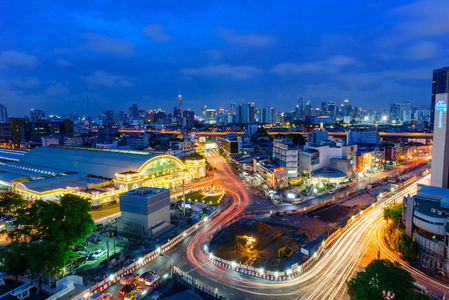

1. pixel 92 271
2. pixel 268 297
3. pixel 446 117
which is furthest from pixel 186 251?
pixel 446 117

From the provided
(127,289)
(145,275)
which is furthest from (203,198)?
(127,289)

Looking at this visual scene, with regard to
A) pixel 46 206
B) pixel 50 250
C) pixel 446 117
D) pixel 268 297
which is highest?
pixel 446 117

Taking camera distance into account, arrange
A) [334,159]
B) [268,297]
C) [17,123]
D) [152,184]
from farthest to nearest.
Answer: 1. [17,123]
2. [334,159]
3. [152,184]
4. [268,297]

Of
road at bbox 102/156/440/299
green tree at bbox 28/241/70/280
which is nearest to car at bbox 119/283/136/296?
road at bbox 102/156/440/299

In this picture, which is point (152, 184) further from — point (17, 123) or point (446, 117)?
point (17, 123)

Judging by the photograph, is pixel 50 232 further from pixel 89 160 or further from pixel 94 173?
pixel 89 160

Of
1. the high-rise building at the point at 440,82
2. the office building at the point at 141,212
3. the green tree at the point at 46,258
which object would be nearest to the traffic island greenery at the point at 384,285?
the green tree at the point at 46,258

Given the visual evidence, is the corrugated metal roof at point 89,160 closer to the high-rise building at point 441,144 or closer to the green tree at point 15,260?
the green tree at point 15,260

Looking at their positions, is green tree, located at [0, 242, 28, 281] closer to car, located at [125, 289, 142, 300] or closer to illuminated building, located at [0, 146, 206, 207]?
car, located at [125, 289, 142, 300]
